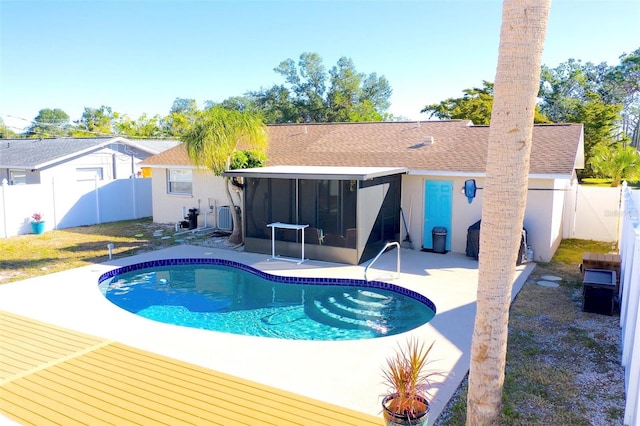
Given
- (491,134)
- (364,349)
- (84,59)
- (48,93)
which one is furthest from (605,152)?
(48,93)

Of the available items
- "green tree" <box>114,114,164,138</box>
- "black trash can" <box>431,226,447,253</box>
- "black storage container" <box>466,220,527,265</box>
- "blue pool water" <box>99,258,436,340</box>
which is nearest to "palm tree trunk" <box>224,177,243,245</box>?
"blue pool water" <box>99,258,436,340</box>

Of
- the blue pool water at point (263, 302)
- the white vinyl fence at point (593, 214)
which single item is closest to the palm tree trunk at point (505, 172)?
the blue pool water at point (263, 302)

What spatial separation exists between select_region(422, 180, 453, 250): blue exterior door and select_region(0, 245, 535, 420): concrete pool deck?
2.43 meters

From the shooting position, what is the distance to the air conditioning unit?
17.3m

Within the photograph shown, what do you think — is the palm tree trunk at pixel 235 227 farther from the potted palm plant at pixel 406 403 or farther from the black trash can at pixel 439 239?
the potted palm plant at pixel 406 403

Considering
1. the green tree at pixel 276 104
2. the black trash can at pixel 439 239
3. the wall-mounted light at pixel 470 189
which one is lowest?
the black trash can at pixel 439 239

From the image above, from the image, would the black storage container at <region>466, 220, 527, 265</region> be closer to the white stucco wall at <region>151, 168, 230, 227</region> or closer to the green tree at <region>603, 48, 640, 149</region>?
the white stucco wall at <region>151, 168, 230, 227</region>

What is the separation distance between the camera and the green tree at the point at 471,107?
34.2 meters

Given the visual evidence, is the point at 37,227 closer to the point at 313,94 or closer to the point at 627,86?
the point at 313,94

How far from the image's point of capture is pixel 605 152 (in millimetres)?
27766

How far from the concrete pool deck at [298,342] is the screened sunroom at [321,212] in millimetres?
1260

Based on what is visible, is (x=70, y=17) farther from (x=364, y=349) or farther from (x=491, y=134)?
(x=491, y=134)

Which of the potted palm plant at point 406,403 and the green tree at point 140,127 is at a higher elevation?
the green tree at point 140,127

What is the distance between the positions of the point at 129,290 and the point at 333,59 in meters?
44.6
